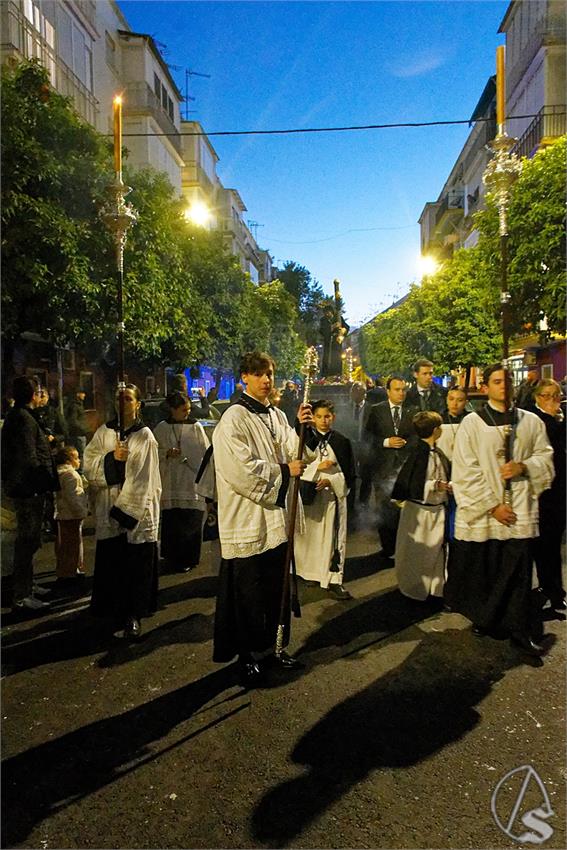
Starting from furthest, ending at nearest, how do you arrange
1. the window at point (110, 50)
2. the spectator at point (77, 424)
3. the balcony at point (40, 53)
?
the window at point (110, 50) < the balcony at point (40, 53) < the spectator at point (77, 424)

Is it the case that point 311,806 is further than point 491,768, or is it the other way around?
point 491,768

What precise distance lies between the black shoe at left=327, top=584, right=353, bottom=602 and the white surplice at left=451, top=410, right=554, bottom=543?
1.32 meters

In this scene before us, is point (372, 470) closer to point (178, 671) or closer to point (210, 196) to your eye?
point (178, 671)

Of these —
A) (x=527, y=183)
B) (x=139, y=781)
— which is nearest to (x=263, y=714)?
(x=139, y=781)

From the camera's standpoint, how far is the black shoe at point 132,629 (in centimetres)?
470

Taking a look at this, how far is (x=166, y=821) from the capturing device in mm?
2676

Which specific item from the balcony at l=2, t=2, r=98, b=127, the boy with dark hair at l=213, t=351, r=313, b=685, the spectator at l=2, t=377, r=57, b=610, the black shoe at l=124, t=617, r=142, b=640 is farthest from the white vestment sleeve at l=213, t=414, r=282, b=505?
the balcony at l=2, t=2, r=98, b=127

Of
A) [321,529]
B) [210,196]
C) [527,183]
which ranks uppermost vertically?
[210,196]

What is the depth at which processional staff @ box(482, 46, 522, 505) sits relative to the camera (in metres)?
4.37

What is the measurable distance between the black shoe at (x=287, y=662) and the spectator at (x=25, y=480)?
2.24 metres

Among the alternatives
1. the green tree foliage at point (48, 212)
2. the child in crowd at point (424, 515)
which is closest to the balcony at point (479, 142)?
the green tree foliage at point (48, 212)

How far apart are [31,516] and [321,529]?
2433 mm

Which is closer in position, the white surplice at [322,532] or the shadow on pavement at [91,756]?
the shadow on pavement at [91,756]

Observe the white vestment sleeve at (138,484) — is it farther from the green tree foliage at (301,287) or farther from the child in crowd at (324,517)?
the green tree foliage at (301,287)
